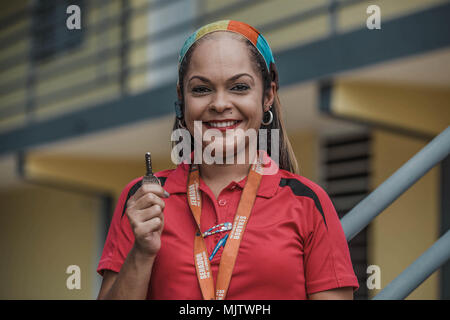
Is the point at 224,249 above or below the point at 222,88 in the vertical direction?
below

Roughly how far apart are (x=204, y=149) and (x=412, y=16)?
3673 millimetres

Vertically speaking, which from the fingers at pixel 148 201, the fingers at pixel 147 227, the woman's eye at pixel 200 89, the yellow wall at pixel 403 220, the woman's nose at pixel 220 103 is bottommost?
the fingers at pixel 147 227

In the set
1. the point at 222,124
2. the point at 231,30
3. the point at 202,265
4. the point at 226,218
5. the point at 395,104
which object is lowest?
the point at 202,265

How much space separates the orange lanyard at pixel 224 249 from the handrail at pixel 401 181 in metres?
0.41

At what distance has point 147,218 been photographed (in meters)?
1.41

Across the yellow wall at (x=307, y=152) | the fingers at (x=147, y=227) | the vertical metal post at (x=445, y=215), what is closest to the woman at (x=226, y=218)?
the fingers at (x=147, y=227)

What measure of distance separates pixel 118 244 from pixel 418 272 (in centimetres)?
82

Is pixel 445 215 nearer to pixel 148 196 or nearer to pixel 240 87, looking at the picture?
pixel 240 87

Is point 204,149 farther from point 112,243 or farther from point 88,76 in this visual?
point 88,76

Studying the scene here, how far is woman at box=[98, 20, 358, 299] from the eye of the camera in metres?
1.47

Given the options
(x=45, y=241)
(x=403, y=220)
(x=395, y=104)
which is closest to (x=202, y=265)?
(x=395, y=104)

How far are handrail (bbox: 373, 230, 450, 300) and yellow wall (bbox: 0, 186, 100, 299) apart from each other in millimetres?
9035

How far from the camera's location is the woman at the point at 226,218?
4.82 feet

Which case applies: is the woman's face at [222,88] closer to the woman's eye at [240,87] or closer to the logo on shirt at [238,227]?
the woman's eye at [240,87]
